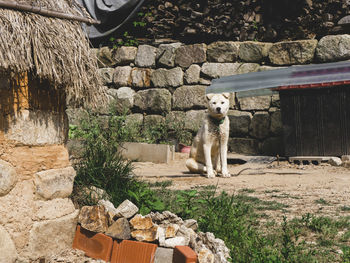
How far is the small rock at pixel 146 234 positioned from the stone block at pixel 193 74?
21.8 feet

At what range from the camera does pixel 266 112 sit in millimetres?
8523

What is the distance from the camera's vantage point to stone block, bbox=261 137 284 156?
829 centimetres

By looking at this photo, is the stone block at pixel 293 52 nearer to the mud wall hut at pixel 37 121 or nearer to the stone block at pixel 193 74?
the stone block at pixel 193 74

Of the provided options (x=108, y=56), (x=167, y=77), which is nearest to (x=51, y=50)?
(x=167, y=77)

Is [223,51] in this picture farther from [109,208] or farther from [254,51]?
[109,208]

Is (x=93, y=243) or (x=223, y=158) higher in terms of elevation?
(x=223, y=158)

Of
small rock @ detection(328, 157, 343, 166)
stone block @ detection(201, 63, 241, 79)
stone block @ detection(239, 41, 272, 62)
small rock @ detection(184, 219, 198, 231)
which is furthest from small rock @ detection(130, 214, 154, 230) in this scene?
stone block @ detection(239, 41, 272, 62)

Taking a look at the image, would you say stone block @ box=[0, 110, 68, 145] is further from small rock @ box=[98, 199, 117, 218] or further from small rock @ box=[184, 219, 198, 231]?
small rock @ box=[184, 219, 198, 231]

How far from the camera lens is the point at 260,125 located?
27.8 feet

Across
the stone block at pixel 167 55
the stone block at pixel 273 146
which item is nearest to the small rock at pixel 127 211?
the stone block at pixel 273 146

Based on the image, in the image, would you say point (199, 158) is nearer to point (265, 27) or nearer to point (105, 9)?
point (265, 27)

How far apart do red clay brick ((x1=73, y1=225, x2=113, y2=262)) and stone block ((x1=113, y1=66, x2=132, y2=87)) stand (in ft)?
23.4

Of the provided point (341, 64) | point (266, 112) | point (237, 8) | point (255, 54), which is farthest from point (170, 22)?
point (341, 64)

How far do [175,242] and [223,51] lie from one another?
267 inches
